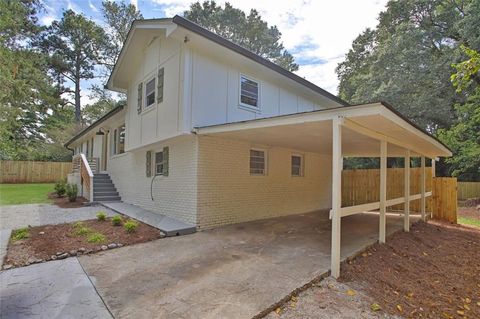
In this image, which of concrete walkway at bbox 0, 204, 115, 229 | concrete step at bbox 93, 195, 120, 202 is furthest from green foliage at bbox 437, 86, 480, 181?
concrete step at bbox 93, 195, 120, 202

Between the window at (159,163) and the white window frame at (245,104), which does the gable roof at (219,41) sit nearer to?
the white window frame at (245,104)

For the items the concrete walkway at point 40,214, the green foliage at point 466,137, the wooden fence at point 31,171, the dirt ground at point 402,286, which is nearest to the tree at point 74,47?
the wooden fence at point 31,171

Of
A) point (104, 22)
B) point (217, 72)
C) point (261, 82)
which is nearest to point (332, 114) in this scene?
point (217, 72)

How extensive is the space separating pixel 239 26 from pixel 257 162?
23.1 m

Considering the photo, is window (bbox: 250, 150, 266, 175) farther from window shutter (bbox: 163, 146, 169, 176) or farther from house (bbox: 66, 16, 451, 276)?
window shutter (bbox: 163, 146, 169, 176)

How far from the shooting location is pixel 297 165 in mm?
10875

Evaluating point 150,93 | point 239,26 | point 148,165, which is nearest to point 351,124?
point 150,93

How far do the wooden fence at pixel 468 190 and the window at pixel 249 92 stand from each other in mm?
17796

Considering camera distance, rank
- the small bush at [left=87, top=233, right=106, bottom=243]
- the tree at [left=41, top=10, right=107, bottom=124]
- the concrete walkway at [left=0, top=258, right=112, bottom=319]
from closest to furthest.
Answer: the concrete walkway at [left=0, top=258, right=112, bottom=319], the small bush at [left=87, top=233, right=106, bottom=243], the tree at [left=41, top=10, right=107, bottom=124]

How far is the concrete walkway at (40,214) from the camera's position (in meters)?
7.51

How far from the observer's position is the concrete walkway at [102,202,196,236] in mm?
6785

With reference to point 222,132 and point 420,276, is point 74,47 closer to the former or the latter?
point 222,132

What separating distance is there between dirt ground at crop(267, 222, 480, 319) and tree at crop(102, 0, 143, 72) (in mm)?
27342

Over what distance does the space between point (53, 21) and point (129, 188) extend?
76.9 ft
